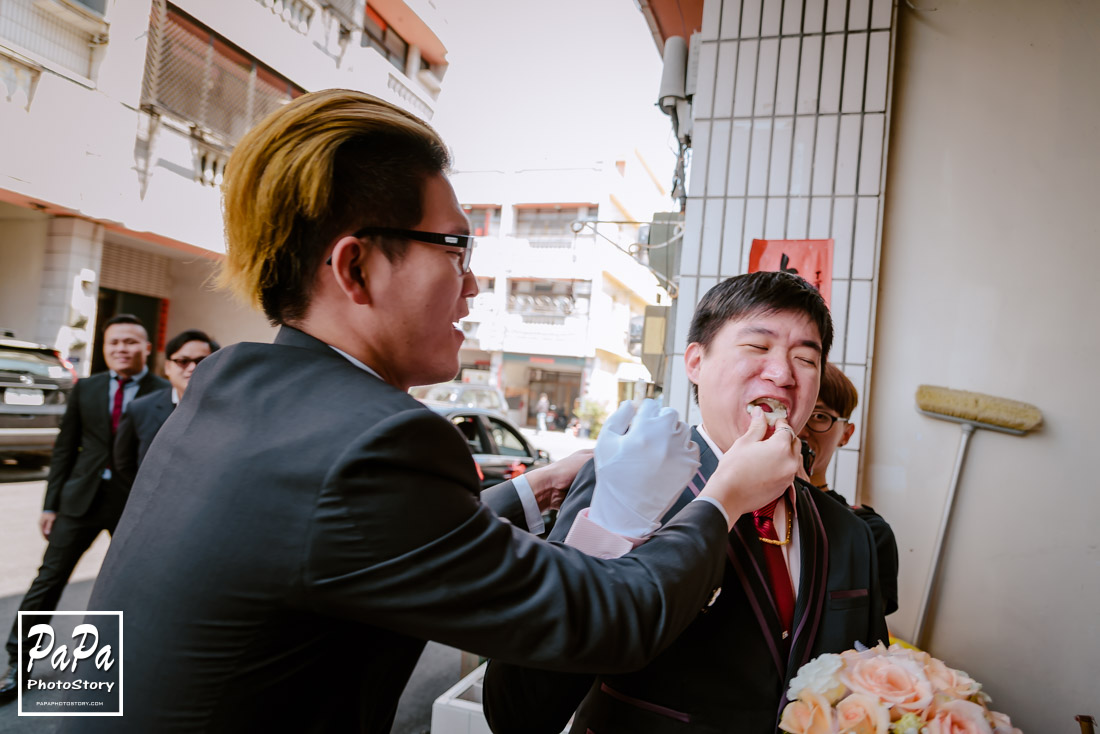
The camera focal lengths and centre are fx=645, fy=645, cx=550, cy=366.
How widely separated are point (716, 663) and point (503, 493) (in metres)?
0.48

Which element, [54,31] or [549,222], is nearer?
[54,31]

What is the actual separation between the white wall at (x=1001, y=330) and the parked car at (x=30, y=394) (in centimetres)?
679

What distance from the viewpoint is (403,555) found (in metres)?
0.64

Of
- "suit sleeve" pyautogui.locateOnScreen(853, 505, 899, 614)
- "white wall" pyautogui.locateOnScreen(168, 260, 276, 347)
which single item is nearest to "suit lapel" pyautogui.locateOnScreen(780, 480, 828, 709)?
"suit sleeve" pyautogui.locateOnScreen(853, 505, 899, 614)

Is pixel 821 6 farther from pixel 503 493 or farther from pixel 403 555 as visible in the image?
pixel 403 555

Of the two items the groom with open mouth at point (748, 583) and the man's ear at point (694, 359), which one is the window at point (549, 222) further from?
the groom with open mouth at point (748, 583)

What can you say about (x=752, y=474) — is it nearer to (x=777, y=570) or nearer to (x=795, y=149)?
(x=777, y=570)

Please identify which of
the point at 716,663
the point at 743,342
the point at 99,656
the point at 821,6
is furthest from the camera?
the point at 821,6

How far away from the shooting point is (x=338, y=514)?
642 millimetres

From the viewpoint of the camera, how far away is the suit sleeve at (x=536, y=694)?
102 cm

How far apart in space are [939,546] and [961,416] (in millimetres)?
540

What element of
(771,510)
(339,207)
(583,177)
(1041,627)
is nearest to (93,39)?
(339,207)

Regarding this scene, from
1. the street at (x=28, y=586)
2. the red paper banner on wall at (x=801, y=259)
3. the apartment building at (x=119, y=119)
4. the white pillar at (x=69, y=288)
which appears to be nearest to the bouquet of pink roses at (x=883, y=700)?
the red paper banner on wall at (x=801, y=259)

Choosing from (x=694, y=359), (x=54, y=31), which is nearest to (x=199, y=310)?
(x=54, y=31)
